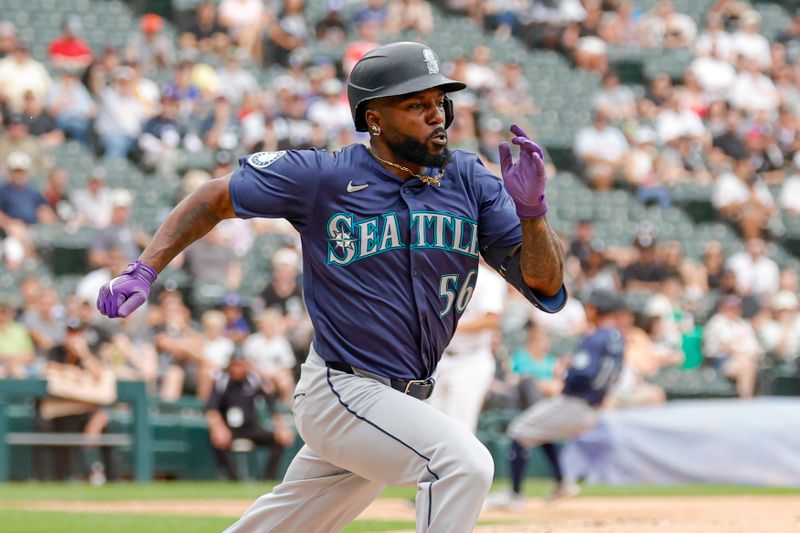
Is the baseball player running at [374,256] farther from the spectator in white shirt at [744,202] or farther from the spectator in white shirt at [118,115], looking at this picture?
the spectator in white shirt at [744,202]

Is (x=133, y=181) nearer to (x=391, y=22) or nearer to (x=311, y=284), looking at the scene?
(x=391, y=22)

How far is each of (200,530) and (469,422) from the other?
213cm

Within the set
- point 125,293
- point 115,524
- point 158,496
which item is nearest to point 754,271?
point 158,496

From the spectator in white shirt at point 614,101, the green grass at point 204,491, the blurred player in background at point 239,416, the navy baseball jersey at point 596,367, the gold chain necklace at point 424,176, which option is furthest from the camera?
the spectator in white shirt at point 614,101

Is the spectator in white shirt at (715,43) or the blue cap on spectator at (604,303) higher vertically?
the spectator in white shirt at (715,43)

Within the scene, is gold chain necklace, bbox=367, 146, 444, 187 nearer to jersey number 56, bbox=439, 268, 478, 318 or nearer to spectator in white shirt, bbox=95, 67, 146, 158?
jersey number 56, bbox=439, 268, 478, 318

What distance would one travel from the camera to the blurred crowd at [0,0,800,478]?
13859mm

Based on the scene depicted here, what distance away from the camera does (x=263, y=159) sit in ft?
15.7

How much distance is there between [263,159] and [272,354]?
9.24 meters

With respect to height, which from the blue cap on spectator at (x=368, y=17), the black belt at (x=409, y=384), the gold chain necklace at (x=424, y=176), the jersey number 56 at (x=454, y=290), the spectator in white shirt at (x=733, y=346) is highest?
the gold chain necklace at (x=424, y=176)

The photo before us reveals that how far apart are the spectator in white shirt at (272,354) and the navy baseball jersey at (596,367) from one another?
148 inches

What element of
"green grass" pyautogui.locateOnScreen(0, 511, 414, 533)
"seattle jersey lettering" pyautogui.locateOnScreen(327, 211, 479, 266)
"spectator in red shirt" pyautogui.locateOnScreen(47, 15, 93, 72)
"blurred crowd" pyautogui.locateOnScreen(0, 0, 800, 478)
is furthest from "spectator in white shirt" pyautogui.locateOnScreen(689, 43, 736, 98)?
"seattle jersey lettering" pyautogui.locateOnScreen(327, 211, 479, 266)

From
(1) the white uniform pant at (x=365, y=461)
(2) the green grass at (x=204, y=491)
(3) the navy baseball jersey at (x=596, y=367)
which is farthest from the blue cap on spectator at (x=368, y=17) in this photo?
(1) the white uniform pant at (x=365, y=461)

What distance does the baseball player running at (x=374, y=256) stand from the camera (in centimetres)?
459
